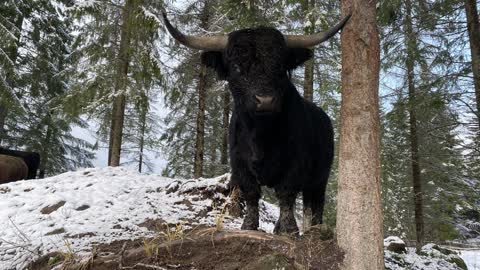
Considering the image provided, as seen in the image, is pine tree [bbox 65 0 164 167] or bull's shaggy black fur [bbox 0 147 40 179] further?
bull's shaggy black fur [bbox 0 147 40 179]

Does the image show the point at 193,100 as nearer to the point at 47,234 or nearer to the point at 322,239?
the point at 47,234

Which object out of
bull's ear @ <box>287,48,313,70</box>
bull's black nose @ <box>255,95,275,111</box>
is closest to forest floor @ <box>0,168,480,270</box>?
bull's black nose @ <box>255,95,275,111</box>

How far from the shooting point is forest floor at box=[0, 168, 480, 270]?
3.95 meters

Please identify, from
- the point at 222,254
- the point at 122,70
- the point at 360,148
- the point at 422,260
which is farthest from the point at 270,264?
the point at 122,70

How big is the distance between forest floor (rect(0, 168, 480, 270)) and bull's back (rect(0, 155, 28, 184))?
3957 mm

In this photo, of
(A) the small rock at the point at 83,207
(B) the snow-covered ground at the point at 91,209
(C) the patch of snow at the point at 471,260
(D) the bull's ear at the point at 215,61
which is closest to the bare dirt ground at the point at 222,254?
(B) the snow-covered ground at the point at 91,209

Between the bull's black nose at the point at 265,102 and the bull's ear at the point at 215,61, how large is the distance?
1078 millimetres

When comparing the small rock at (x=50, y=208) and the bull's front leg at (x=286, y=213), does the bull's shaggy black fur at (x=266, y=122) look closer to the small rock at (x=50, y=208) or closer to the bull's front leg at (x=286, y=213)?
the bull's front leg at (x=286, y=213)

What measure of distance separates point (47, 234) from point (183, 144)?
1353cm

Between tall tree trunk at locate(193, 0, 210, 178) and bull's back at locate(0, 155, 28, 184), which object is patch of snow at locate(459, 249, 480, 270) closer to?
tall tree trunk at locate(193, 0, 210, 178)

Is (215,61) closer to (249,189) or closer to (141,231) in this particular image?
(249,189)

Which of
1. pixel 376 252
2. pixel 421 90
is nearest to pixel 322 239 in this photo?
pixel 376 252

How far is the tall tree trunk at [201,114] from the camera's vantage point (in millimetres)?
14156

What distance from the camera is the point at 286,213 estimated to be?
5.09 meters
